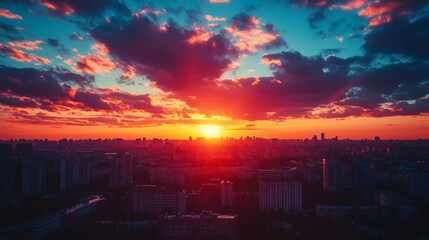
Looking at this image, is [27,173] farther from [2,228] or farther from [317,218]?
[317,218]

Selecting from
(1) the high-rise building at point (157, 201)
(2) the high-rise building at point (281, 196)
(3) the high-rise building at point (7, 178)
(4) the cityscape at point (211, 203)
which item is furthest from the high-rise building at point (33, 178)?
(2) the high-rise building at point (281, 196)

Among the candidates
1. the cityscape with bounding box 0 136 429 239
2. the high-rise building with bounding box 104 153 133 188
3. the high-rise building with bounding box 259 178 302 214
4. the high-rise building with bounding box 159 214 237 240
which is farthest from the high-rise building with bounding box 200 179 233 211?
the high-rise building with bounding box 104 153 133 188

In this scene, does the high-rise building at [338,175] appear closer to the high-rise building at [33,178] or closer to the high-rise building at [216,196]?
the high-rise building at [216,196]

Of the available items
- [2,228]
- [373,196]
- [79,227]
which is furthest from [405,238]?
[2,228]

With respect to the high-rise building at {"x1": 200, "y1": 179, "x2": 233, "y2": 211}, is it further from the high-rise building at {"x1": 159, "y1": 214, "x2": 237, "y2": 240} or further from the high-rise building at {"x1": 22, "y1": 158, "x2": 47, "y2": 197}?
the high-rise building at {"x1": 22, "y1": 158, "x2": 47, "y2": 197}

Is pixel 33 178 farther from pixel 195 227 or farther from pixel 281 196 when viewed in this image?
pixel 281 196

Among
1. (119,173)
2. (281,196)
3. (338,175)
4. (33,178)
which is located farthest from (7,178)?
(338,175)

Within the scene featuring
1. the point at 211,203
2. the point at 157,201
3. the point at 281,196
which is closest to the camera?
the point at 157,201
